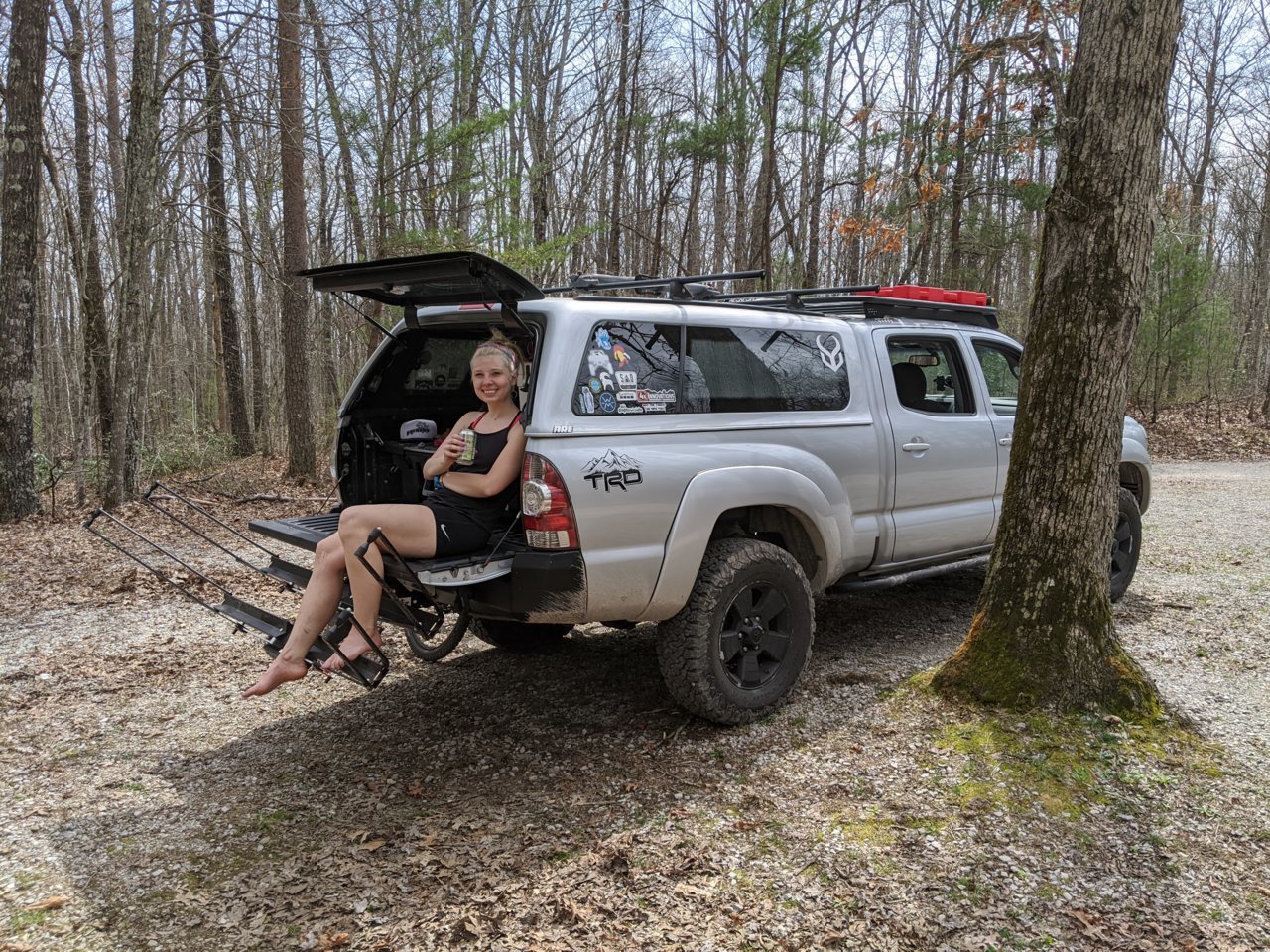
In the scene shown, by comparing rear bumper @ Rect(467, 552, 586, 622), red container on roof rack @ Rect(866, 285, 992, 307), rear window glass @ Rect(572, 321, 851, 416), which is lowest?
rear bumper @ Rect(467, 552, 586, 622)

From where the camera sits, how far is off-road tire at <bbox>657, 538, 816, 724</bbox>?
3992 millimetres

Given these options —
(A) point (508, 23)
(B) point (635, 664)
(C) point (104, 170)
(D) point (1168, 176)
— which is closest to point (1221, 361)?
(D) point (1168, 176)

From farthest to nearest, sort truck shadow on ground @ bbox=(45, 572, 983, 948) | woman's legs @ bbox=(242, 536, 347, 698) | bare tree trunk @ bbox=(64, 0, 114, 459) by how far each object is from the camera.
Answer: bare tree trunk @ bbox=(64, 0, 114, 459) < woman's legs @ bbox=(242, 536, 347, 698) < truck shadow on ground @ bbox=(45, 572, 983, 948)

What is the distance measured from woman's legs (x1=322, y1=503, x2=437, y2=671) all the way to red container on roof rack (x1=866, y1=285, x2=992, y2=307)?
322 cm

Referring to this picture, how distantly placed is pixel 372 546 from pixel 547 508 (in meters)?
0.74

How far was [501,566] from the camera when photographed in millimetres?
3598

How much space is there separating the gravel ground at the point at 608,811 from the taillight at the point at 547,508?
104 cm

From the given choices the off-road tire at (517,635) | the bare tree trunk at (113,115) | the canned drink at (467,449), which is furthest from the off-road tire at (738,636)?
the bare tree trunk at (113,115)

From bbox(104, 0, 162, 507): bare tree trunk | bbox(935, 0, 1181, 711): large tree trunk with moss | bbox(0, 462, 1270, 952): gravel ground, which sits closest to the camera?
bbox(0, 462, 1270, 952): gravel ground

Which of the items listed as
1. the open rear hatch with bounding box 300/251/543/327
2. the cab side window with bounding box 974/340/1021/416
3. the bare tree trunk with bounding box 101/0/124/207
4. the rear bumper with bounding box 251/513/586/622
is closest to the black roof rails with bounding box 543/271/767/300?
the open rear hatch with bounding box 300/251/543/327

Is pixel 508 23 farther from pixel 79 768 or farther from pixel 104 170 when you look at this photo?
pixel 79 768

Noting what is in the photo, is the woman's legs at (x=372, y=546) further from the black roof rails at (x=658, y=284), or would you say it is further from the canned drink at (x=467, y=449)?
the black roof rails at (x=658, y=284)

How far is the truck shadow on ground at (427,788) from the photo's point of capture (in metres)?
2.98

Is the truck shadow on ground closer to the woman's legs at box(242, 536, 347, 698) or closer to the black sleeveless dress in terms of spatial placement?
the woman's legs at box(242, 536, 347, 698)
